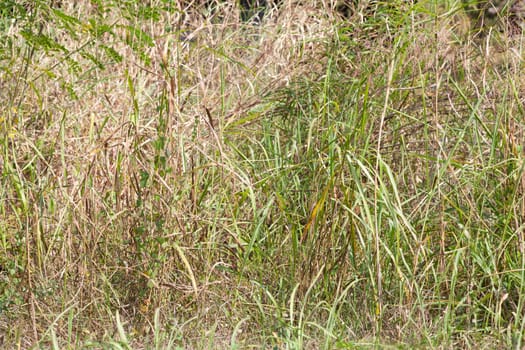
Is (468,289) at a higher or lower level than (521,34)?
lower

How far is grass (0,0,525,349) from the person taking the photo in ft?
11.1

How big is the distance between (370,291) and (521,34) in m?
1.54

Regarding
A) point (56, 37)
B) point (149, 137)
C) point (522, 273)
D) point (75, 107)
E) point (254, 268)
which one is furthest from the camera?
point (56, 37)

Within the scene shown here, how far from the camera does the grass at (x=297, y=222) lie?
3.38 metres

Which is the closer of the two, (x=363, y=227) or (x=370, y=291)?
(x=370, y=291)

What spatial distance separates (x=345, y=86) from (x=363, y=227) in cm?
81

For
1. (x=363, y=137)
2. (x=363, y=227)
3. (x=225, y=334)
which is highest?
(x=363, y=137)

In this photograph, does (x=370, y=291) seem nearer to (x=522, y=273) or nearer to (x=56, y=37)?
(x=522, y=273)

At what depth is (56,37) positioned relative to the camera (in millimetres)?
5434

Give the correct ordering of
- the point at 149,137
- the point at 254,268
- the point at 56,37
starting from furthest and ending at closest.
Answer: the point at 56,37 → the point at 149,137 → the point at 254,268

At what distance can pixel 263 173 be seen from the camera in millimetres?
4098

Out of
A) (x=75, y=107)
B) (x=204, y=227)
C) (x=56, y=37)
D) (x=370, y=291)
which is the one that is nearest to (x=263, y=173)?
(x=204, y=227)

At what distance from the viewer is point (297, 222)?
3758 mm

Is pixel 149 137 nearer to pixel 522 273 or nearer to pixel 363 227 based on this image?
pixel 363 227
